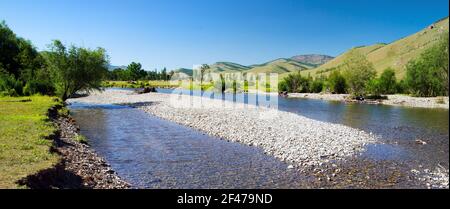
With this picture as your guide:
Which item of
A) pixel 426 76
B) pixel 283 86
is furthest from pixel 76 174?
pixel 283 86

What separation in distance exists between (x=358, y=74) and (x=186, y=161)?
80766 mm

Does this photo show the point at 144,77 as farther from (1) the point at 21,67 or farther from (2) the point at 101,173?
(2) the point at 101,173

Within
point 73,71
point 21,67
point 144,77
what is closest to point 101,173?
point 73,71

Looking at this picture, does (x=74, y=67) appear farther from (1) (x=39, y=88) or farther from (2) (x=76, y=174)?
(2) (x=76, y=174)

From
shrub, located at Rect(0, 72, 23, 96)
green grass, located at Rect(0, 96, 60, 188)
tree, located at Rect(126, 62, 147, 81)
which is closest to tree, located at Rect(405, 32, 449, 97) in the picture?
green grass, located at Rect(0, 96, 60, 188)

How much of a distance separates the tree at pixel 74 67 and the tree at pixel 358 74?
62320 mm

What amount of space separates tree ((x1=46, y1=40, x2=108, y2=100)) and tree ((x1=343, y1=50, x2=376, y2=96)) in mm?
62320

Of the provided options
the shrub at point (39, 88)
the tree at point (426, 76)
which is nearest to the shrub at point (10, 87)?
the shrub at point (39, 88)

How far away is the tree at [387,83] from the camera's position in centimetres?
9056

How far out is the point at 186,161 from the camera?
19.0 metres

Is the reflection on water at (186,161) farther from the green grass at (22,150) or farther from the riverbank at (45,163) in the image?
the green grass at (22,150)

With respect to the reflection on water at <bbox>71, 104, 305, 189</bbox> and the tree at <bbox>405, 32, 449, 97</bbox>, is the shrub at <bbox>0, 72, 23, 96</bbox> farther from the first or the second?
the tree at <bbox>405, 32, 449, 97</bbox>
